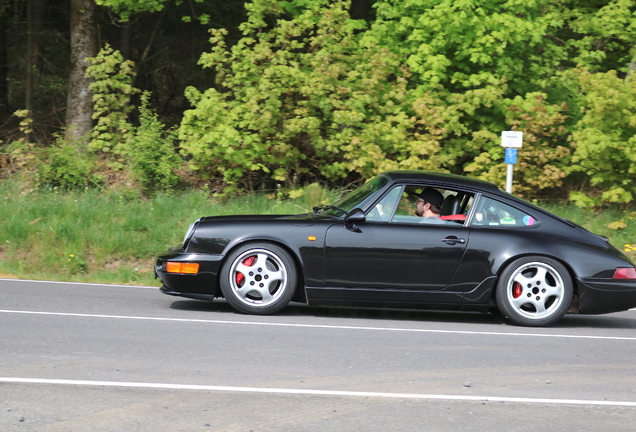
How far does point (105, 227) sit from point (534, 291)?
6.82m

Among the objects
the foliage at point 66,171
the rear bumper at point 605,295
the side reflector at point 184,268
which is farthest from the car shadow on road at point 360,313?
the foliage at point 66,171

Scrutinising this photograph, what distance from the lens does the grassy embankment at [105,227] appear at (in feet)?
36.2

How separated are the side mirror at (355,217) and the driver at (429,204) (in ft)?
2.09

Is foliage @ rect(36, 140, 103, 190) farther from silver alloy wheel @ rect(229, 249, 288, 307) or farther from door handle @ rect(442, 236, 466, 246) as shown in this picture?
door handle @ rect(442, 236, 466, 246)

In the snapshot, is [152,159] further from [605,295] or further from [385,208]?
[605,295]

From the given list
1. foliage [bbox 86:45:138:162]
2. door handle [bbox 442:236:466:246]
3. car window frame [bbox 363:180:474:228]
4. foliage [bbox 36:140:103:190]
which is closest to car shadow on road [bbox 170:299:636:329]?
door handle [bbox 442:236:466:246]

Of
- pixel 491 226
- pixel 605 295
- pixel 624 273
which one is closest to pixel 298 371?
pixel 491 226

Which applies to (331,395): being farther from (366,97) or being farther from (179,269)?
(366,97)

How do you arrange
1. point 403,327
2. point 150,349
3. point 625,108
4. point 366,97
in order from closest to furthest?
point 150,349, point 403,327, point 625,108, point 366,97

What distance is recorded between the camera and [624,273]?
8.01 m

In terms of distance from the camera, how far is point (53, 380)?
5.38 metres

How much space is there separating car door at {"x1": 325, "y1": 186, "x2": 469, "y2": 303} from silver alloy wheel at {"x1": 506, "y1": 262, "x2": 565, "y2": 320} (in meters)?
0.60

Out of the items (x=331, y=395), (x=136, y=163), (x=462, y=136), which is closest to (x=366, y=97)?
(x=462, y=136)

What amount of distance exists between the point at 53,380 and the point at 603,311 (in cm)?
546
